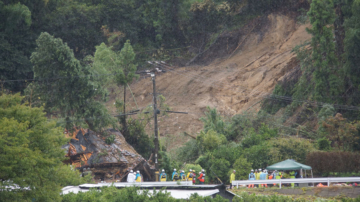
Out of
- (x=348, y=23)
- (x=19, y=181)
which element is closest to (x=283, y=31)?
(x=348, y=23)

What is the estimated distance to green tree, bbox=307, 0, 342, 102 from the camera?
1371 inches

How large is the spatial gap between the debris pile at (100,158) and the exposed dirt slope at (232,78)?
32.1 feet

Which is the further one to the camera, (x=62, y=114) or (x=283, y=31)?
(x=283, y=31)

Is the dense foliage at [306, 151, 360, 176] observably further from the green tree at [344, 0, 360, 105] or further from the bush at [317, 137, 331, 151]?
the green tree at [344, 0, 360, 105]

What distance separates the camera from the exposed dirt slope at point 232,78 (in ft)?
153

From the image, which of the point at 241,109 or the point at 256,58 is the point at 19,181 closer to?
the point at 241,109

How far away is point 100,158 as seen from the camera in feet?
110

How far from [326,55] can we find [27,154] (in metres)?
27.5

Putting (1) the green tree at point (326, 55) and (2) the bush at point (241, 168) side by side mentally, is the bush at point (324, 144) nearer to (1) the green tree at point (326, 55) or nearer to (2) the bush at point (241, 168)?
(2) the bush at point (241, 168)

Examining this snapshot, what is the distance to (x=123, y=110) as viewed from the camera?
3894 cm

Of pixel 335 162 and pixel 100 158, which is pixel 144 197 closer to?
pixel 335 162

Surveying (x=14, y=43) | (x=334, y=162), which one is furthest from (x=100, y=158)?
(x=14, y=43)

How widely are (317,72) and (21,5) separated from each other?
31.6 meters

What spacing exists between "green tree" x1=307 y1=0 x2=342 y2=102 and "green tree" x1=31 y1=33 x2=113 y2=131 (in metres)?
17.9
